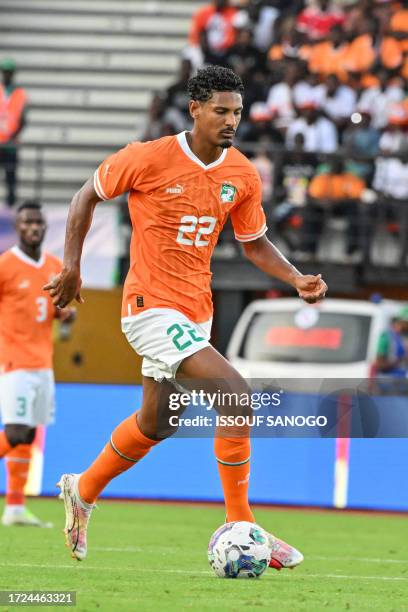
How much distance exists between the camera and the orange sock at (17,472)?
39.1 feet

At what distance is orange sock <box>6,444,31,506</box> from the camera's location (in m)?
11.9

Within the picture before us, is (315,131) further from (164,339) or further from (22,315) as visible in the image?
(164,339)

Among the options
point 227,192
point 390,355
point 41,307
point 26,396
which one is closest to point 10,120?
point 390,355

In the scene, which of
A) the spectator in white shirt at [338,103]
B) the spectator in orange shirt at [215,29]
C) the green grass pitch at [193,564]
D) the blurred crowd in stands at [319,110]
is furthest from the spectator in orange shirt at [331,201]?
the green grass pitch at [193,564]

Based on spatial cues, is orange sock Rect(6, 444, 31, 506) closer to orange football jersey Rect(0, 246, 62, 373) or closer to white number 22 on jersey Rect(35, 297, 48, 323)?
orange football jersey Rect(0, 246, 62, 373)

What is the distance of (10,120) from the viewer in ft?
68.5

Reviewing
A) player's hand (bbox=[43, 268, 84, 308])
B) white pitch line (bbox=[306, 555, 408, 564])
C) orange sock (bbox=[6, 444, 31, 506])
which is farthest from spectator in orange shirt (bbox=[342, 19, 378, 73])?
player's hand (bbox=[43, 268, 84, 308])

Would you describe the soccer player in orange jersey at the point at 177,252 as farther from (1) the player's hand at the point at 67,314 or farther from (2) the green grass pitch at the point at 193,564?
(1) the player's hand at the point at 67,314

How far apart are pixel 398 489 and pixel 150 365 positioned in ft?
23.6

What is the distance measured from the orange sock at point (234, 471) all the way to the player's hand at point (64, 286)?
1019mm

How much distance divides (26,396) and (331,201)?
317 inches

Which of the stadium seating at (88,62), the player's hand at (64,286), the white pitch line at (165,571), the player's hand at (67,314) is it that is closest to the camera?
the player's hand at (64,286)

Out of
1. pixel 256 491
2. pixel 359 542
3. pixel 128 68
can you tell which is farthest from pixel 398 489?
pixel 128 68

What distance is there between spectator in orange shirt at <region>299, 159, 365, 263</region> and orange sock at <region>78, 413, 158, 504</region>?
11.4 m
